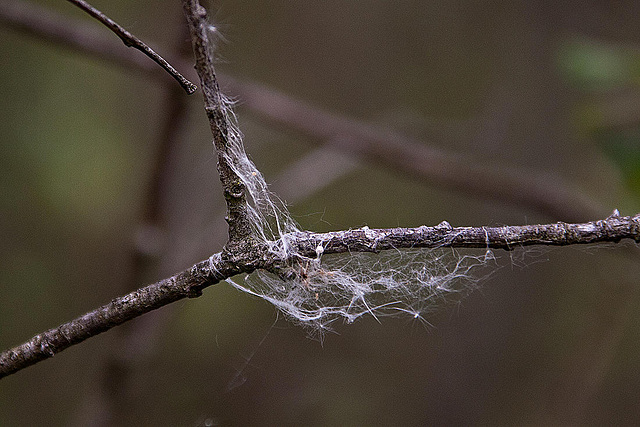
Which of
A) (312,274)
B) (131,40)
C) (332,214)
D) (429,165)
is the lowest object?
(312,274)

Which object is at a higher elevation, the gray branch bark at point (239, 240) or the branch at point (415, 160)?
the branch at point (415, 160)

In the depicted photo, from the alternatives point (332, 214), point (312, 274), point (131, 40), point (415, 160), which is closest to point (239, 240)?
point (312, 274)

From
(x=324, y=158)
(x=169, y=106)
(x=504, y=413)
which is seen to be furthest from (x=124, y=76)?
(x=504, y=413)

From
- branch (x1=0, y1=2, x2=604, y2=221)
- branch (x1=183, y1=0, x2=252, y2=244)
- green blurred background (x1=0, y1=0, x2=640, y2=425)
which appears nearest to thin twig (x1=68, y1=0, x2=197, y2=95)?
branch (x1=183, y1=0, x2=252, y2=244)

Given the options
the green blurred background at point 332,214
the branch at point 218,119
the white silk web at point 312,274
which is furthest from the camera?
the green blurred background at point 332,214

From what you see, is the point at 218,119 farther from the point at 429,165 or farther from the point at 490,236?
the point at 429,165

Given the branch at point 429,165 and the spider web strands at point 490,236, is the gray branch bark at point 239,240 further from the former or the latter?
the branch at point 429,165

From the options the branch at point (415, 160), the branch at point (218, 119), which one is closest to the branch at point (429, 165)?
the branch at point (415, 160)
